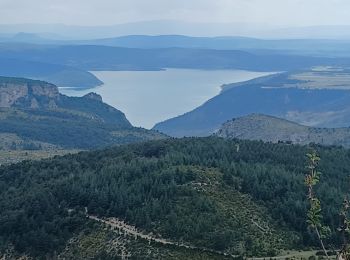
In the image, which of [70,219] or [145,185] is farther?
[145,185]

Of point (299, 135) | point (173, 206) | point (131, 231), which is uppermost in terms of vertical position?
point (173, 206)

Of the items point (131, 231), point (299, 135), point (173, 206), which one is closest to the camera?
point (131, 231)

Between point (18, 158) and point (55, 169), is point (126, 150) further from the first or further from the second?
point (18, 158)

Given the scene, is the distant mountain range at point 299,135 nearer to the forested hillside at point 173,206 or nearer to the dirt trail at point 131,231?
the forested hillside at point 173,206

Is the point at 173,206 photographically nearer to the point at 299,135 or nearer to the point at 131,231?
the point at 131,231

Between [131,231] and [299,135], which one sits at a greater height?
[131,231]

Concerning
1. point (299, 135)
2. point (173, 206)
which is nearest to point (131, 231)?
point (173, 206)

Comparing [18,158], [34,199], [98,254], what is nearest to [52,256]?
[98,254]

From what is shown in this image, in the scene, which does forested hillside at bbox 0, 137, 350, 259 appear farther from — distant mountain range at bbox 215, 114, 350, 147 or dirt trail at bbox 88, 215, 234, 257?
distant mountain range at bbox 215, 114, 350, 147

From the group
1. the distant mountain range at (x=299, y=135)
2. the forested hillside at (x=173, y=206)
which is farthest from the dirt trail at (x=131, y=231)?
the distant mountain range at (x=299, y=135)

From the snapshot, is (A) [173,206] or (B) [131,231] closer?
(B) [131,231]
